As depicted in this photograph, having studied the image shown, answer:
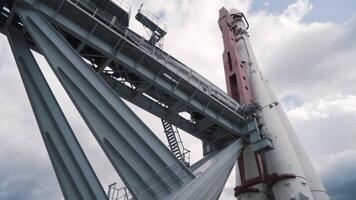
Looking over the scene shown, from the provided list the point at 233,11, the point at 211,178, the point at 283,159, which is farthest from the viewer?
the point at 233,11

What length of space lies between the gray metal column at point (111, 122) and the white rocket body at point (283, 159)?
26.5 ft

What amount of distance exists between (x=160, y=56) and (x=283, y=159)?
1003 cm

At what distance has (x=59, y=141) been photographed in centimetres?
1183

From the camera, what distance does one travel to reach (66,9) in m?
12.3

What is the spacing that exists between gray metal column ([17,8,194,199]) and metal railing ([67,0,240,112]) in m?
2.29

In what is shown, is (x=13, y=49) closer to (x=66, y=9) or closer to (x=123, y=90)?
(x=66, y=9)

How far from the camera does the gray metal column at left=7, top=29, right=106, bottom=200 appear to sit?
11.7 meters

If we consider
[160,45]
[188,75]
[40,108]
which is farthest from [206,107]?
[40,108]

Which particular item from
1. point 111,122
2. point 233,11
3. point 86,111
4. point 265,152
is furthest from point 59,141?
point 233,11

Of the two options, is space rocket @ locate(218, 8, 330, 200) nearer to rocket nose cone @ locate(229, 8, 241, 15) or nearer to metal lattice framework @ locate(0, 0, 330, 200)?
metal lattice framework @ locate(0, 0, 330, 200)

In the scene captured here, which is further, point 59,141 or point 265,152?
point 265,152

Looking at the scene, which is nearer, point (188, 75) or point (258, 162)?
point (188, 75)

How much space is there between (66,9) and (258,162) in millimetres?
13988

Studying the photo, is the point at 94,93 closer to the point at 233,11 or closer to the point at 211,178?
the point at 211,178
